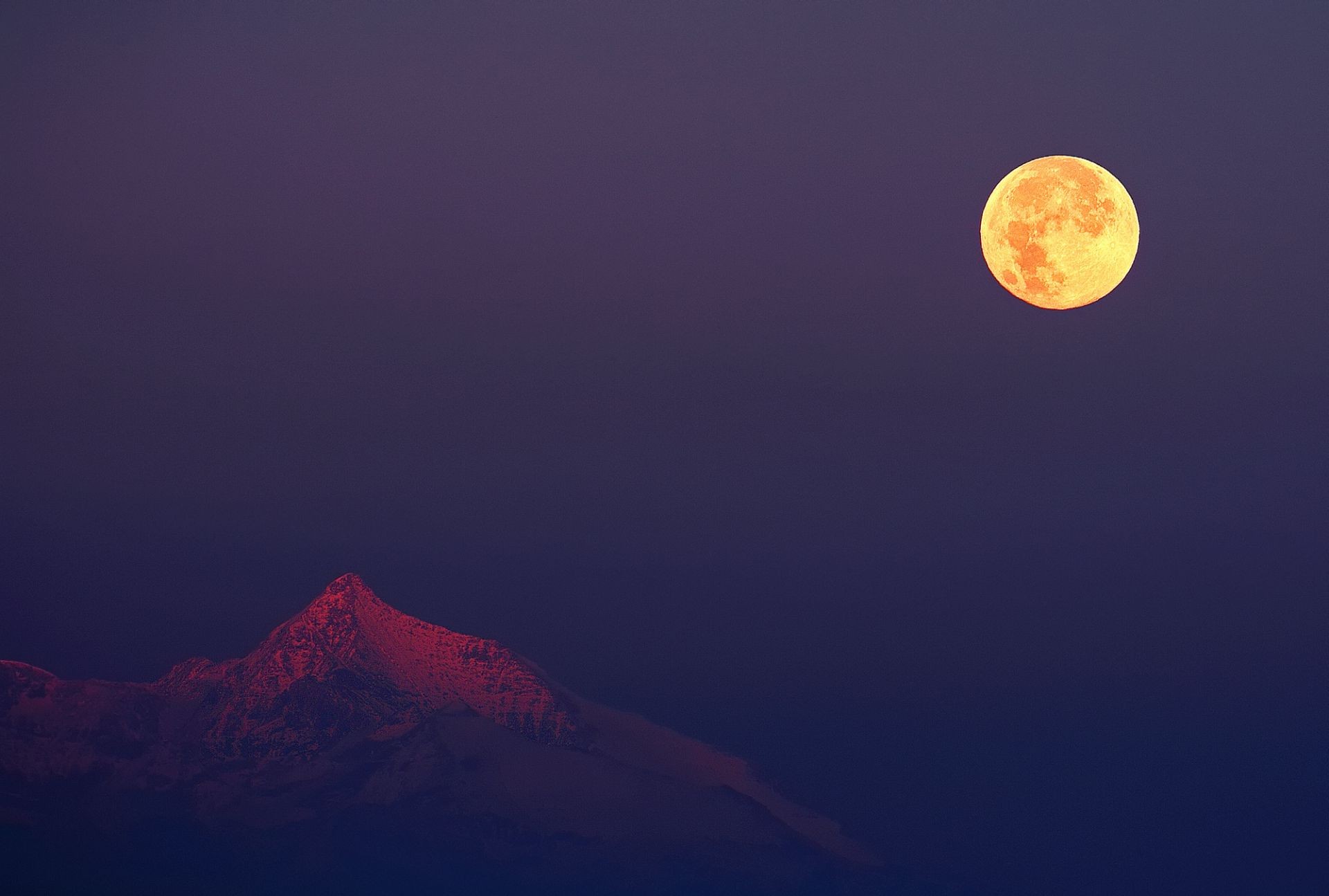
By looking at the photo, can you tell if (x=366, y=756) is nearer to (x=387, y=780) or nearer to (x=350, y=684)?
(x=387, y=780)

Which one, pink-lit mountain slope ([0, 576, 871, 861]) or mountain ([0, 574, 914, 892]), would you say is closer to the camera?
mountain ([0, 574, 914, 892])

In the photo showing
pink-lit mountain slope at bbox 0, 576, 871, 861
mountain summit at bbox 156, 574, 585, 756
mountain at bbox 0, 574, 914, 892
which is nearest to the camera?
mountain at bbox 0, 574, 914, 892

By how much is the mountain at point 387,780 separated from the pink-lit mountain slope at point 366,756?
0.13 meters

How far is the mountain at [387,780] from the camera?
66.6m

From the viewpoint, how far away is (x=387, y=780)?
74750mm

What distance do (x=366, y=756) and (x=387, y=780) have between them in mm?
4140

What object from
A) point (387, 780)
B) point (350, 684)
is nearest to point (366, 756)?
point (387, 780)

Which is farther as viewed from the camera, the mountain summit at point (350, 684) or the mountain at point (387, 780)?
the mountain summit at point (350, 684)

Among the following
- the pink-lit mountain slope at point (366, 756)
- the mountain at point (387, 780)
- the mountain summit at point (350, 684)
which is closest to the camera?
the mountain at point (387, 780)

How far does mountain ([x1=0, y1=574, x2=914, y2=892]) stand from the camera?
66625mm

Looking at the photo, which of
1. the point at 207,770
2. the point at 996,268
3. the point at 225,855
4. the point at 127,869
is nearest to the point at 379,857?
the point at 225,855

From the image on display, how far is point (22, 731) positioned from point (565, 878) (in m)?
33.6

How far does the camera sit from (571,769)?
75875mm

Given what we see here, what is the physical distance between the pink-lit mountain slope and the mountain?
0.13m
